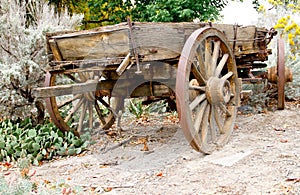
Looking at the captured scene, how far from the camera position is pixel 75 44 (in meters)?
3.56

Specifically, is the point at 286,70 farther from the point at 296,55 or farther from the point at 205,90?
the point at 205,90

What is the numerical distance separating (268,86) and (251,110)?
1.65 ft

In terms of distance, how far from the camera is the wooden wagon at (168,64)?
121 inches

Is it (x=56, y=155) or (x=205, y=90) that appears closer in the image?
(x=205, y=90)

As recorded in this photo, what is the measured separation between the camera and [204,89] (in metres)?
3.38

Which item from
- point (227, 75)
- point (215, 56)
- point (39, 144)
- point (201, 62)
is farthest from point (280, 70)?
point (39, 144)

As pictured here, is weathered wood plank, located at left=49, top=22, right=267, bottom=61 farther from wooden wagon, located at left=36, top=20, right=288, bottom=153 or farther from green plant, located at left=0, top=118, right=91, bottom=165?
green plant, located at left=0, top=118, right=91, bottom=165

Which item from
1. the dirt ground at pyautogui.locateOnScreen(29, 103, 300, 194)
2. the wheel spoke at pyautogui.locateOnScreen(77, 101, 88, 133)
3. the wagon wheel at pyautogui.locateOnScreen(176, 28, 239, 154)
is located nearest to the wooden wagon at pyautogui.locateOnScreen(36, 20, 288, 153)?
the wagon wheel at pyautogui.locateOnScreen(176, 28, 239, 154)

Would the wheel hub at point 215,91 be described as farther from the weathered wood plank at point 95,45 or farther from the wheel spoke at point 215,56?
the weathered wood plank at point 95,45

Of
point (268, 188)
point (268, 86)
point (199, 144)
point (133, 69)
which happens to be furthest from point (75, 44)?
point (268, 86)

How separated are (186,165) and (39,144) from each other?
1784mm

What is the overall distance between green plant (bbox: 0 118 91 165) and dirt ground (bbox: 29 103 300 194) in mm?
151

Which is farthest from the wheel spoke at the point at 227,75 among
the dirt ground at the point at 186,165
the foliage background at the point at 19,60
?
the foliage background at the point at 19,60

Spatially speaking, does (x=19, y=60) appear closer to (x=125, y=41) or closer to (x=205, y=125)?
(x=125, y=41)
